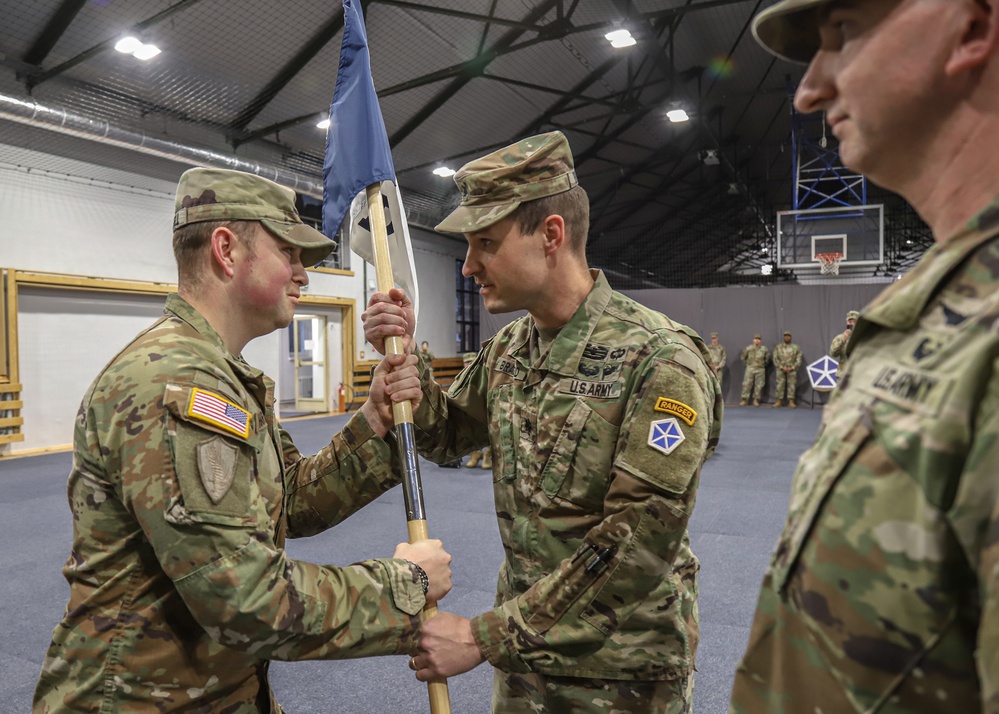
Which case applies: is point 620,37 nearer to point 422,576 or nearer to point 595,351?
point 595,351

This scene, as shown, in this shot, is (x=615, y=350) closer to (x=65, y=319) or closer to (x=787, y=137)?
(x=65, y=319)

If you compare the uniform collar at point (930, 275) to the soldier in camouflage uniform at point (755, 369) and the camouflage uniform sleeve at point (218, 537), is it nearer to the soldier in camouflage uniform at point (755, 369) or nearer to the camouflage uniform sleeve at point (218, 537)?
the camouflage uniform sleeve at point (218, 537)

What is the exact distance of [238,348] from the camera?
1.56m

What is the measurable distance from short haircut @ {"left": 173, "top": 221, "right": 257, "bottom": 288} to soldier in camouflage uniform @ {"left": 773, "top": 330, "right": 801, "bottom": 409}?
14.2 m

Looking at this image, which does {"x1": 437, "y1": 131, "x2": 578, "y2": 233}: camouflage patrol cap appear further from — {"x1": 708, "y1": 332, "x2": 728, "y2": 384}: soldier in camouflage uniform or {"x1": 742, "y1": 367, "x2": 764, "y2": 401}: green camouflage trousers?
{"x1": 742, "y1": 367, "x2": 764, "y2": 401}: green camouflage trousers

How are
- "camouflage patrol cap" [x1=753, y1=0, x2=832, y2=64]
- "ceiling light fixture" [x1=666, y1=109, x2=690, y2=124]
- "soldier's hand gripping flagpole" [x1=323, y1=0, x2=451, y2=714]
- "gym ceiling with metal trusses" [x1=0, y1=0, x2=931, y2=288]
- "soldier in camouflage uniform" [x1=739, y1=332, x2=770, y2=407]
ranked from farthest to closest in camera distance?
"soldier in camouflage uniform" [x1=739, y1=332, x2=770, y2=407] → "ceiling light fixture" [x1=666, y1=109, x2=690, y2=124] → "gym ceiling with metal trusses" [x1=0, y1=0, x2=931, y2=288] → "soldier's hand gripping flagpole" [x1=323, y1=0, x2=451, y2=714] → "camouflage patrol cap" [x1=753, y1=0, x2=832, y2=64]

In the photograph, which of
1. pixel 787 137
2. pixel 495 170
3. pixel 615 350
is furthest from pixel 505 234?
pixel 787 137

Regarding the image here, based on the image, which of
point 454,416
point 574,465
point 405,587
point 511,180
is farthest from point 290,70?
point 405,587

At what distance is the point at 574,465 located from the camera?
1489mm

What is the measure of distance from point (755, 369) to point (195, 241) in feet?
47.3

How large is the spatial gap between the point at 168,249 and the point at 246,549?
10774 millimetres

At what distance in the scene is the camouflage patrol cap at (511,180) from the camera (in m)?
1.55

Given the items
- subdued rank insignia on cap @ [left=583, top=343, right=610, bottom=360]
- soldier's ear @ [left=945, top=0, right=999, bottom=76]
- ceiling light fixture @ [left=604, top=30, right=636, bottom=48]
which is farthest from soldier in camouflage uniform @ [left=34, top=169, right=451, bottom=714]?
ceiling light fixture @ [left=604, top=30, right=636, bottom=48]

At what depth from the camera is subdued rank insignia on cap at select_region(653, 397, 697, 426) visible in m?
1.37
